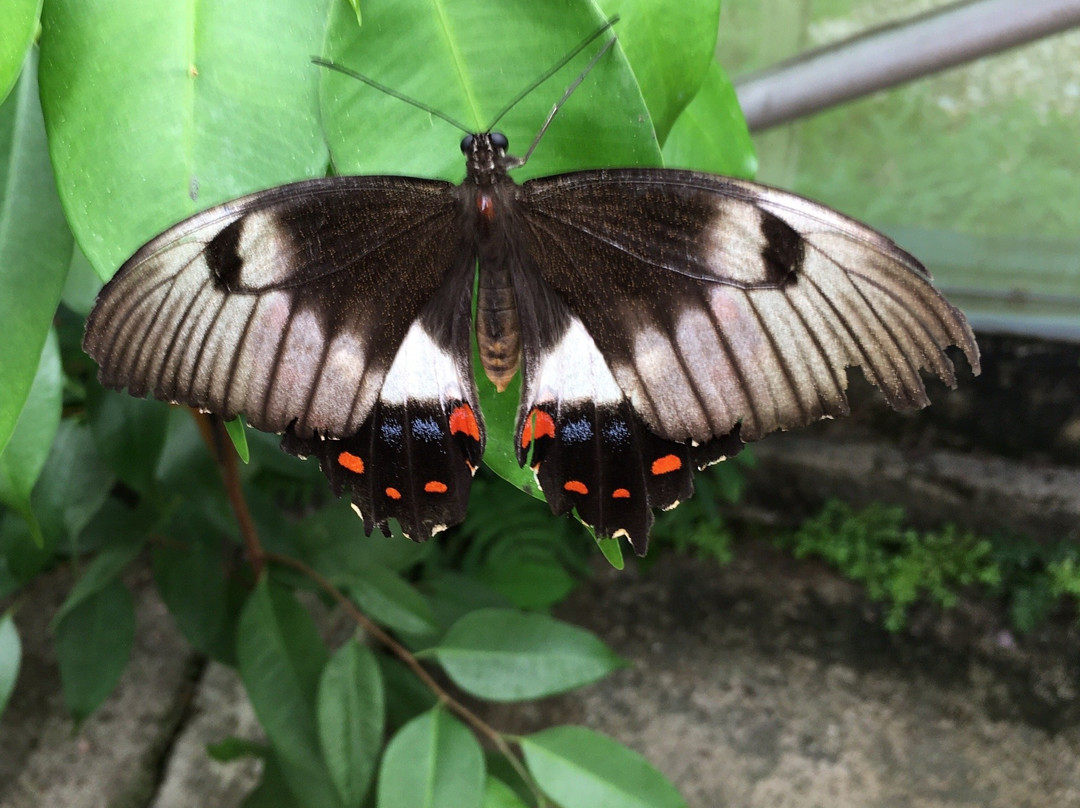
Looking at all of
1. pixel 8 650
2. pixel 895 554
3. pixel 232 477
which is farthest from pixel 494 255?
pixel 895 554

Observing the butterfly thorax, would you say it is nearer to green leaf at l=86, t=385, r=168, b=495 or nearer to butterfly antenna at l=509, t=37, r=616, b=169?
butterfly antenna at l=509, t=37, r=616, b=169

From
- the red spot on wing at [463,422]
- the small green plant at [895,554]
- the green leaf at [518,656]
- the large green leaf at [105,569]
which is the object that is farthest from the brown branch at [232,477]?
the small green plant at [895,554]

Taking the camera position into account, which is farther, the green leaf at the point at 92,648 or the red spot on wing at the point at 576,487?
the green leaf at the point at 92,648

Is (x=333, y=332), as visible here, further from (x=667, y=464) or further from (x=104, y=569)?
(x=104, y=569)

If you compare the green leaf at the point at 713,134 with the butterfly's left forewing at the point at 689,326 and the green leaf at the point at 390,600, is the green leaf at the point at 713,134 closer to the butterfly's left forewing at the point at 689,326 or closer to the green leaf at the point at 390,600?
the butterfly's left forewing at the point at 689,326

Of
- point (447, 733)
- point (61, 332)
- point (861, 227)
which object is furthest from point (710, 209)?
point (61, 332)

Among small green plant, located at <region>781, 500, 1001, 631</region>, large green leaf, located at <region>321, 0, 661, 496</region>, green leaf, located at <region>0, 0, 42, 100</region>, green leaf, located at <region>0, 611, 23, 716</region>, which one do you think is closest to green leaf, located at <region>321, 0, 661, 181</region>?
large green leaf, located at <region>321, 0, 661, 496</region>

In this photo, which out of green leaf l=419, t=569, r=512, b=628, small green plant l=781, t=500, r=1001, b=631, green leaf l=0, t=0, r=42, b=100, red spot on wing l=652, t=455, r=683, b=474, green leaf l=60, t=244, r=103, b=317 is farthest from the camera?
small green plant l=781, t=500, r=1001, b=631
